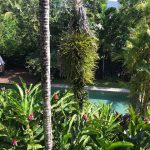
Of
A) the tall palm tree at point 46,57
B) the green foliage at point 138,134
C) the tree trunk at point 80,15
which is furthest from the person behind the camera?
the tree trunk at point 80,15

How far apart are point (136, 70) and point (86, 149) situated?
460 centimetres

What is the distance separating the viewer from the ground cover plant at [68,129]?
887 cm

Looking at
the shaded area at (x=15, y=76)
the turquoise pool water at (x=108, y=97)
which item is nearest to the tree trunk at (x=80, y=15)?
the turquoise pool water at (x=108, y=97)

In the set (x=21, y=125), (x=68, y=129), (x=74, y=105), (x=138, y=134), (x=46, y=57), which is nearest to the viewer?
(x=46, y=57)

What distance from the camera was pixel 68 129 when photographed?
9.24 m

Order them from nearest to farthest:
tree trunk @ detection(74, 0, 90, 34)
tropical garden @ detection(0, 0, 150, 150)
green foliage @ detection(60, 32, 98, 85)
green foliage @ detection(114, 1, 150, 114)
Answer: tropical garden @ detection(0, 0, 150, 150), tree trunk @ detection(74, 0, 90, 34), green foliage @ detection(60, 32, 98, 85), green foliage @ detection(114, 1, 150, 114)

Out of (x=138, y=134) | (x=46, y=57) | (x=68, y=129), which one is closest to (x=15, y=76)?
(x=68, y=129)

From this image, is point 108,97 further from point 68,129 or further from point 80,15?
point 68,129

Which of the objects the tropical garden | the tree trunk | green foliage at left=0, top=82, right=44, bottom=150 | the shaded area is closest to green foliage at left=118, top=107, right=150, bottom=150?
the tropical garden

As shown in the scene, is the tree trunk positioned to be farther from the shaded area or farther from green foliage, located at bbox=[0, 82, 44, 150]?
the shaded area

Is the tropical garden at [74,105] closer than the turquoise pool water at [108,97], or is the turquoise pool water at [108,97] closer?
the tropical garden at [74,105]

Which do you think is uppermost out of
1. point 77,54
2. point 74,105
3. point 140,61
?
point 77,54

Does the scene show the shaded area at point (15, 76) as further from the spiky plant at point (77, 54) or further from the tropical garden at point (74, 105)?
the spiky plant at point (77, 54)

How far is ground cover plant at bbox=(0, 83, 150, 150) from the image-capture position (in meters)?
8.87
